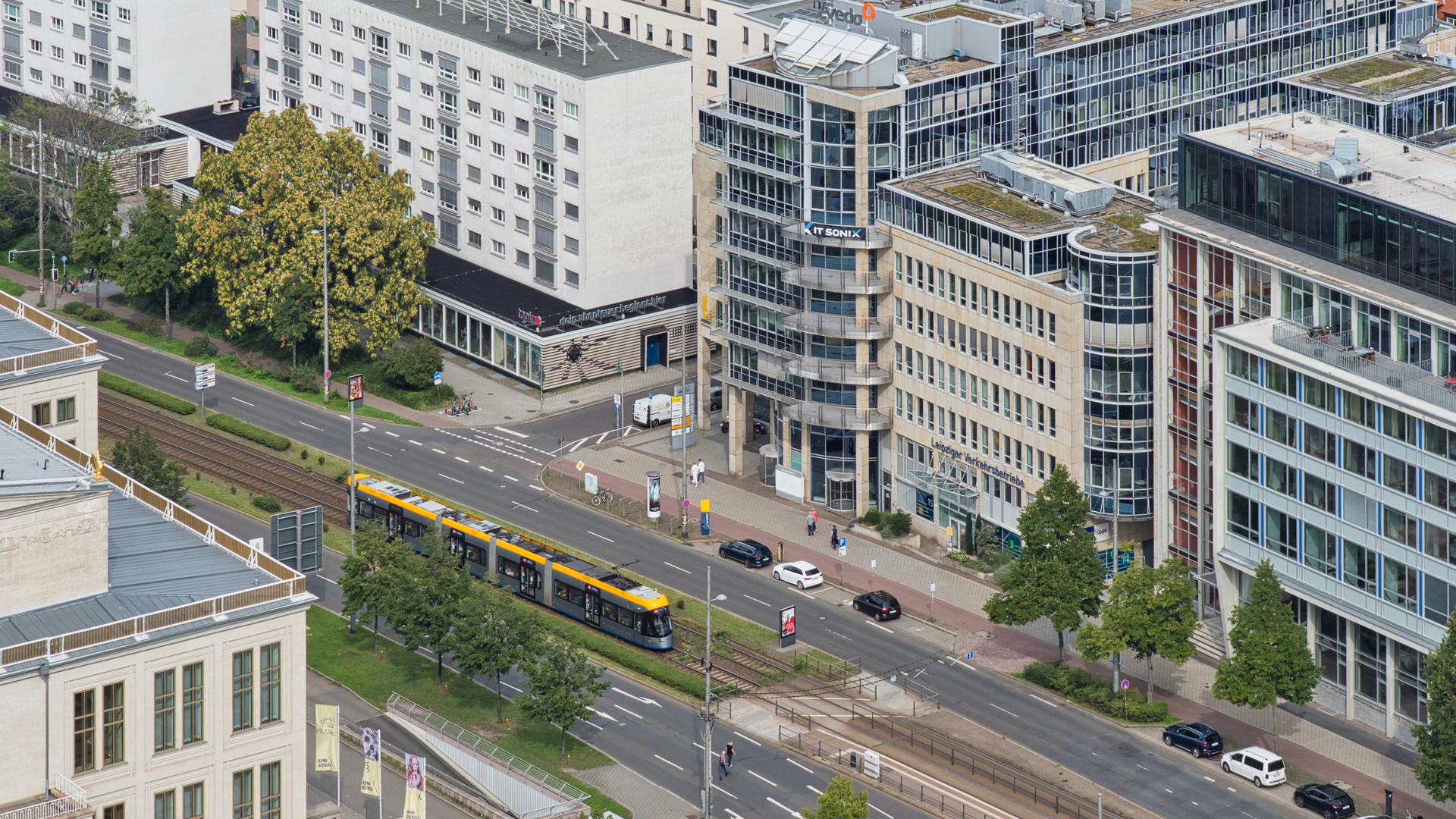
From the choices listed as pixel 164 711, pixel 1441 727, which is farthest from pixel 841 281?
pixel 164 711

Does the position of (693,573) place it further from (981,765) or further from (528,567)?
(981,765)

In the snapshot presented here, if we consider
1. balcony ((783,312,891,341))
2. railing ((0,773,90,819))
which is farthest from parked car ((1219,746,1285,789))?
railing ((0,773,90,819))

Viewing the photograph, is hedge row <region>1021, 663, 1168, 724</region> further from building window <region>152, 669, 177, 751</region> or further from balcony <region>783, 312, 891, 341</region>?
building window <region>152, 669, 177, 751</region>

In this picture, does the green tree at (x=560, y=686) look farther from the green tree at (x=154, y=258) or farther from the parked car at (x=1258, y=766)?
the green tree at (x=154, y=258)

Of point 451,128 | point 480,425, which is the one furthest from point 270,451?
point 451,128

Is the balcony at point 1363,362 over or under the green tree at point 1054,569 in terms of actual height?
over

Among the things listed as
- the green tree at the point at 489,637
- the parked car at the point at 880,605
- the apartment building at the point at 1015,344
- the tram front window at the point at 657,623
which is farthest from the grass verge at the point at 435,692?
the apartment building at the point at 1015,344

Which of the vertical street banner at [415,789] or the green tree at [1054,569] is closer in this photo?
the vertical street banner at [415,789]

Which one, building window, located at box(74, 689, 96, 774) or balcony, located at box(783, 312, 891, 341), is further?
balcony, located at box(783, 312, 891, 341)
